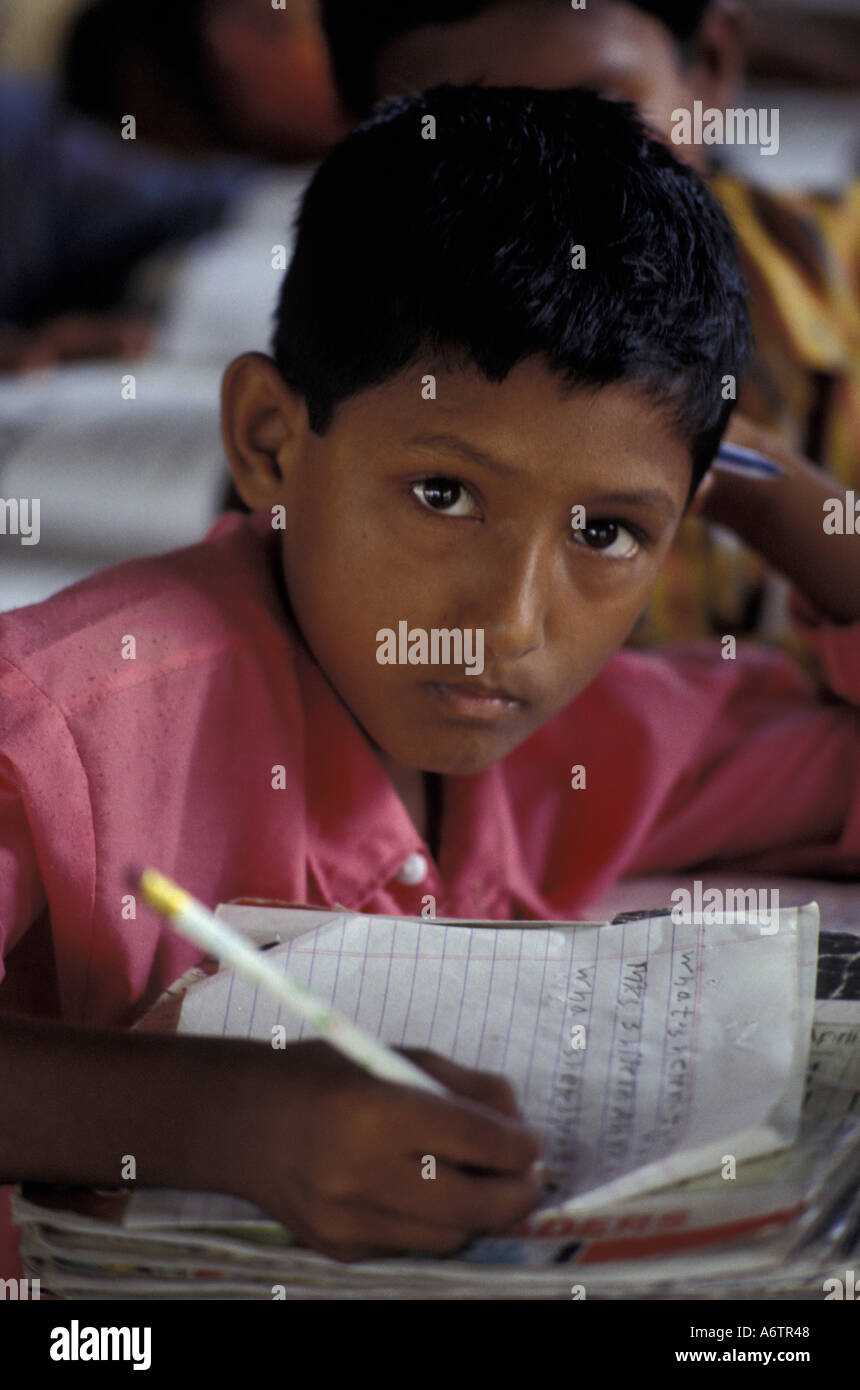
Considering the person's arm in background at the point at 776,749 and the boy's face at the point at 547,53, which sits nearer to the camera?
the person's arm in background at the point at 776,749

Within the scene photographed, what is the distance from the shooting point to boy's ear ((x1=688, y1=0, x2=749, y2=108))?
1211 millimetres

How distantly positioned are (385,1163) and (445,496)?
0.95ft

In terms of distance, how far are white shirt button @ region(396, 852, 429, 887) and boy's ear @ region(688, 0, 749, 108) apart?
84cm

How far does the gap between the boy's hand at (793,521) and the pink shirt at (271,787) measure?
0.12ft

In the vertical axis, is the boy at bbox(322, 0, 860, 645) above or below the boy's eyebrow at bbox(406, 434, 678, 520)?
above

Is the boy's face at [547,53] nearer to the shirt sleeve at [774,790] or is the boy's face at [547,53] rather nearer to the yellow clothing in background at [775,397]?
the yellow clothing in background at [775,397]

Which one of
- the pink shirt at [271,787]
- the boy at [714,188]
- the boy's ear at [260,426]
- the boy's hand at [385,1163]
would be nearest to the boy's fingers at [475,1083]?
the boy's hand at [385,1163]

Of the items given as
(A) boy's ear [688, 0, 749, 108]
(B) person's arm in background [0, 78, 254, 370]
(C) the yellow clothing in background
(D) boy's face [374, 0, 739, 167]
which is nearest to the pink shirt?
(C) the yellow clothing in background

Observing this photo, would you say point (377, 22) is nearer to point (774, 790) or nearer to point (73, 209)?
point (774, 790)

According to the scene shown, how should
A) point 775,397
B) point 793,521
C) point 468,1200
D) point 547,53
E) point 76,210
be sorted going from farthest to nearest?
point 76,210 < point 775,397 < point 547,53 < point 793,521 < point 468,1200

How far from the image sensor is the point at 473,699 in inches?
24.7

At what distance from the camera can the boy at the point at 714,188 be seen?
1.04 m

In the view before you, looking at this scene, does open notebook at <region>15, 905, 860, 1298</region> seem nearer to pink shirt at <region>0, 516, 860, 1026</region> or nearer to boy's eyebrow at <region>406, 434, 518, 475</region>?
pink shirt at <region>0, 516, 860, 1026</region>

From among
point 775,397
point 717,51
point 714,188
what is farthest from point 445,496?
point 717,51
